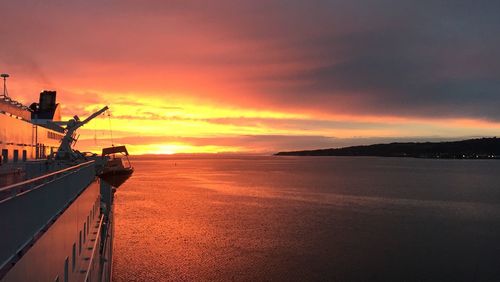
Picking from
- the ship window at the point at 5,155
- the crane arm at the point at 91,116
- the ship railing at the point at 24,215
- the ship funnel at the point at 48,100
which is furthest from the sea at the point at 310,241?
the ship railing at the point at 24,215

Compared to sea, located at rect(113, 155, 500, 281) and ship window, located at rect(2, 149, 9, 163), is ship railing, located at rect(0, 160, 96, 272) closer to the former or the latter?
ship window, located at rect(2, 149, 9, 163)

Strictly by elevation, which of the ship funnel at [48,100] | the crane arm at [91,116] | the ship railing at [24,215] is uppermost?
the ship funnel at [48,100]

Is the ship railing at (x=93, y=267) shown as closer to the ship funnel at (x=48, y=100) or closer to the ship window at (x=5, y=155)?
the ship window at (x=5, y=155)

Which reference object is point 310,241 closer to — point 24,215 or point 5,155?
point 5,155

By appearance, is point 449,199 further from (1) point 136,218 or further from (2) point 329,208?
(1) point 136,218

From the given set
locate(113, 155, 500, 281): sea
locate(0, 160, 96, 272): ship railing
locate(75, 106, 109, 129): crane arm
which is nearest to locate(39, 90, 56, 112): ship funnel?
locate(75, 106, 109, 129): crane arm

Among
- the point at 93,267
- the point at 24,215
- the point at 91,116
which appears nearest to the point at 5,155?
the point at 93,267

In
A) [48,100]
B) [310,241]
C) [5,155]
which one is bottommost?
[310,241]

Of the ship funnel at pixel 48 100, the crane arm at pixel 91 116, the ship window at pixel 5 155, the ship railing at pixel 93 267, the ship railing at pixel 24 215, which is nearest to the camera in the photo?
the ship railing at pixel 24 215

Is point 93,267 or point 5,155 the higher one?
point 5,155

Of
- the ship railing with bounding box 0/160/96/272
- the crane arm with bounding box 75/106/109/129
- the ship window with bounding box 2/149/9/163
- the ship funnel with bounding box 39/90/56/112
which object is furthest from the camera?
the ship funnel with bounding box 39/90/56/112

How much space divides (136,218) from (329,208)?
29063 mm

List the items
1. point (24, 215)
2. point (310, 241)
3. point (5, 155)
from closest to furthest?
point (24, 215) < point (5, 155) < point (310, 241)

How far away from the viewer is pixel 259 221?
181 ft
